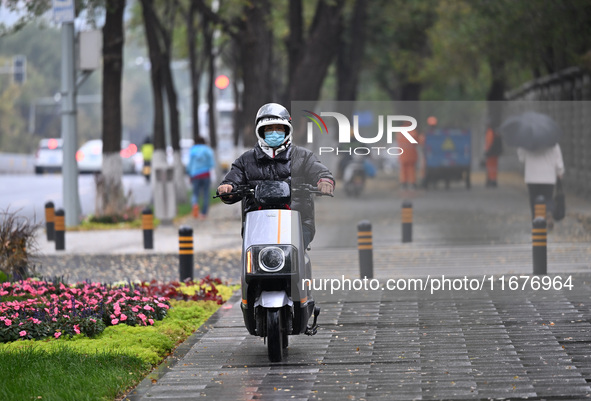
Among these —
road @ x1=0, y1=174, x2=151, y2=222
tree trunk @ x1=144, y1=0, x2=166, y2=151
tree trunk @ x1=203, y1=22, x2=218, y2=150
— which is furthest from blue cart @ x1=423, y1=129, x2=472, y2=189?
tree trunk @ x1=203, y1=22, x2=218, y2=150

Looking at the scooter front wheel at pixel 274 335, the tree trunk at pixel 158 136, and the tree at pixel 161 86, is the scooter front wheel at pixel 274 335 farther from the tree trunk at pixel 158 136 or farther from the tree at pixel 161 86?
the tree at pixel 161 86

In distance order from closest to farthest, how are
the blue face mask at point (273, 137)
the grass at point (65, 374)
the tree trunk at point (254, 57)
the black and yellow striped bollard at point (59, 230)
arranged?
the grass at point (65, 374) → the blue face mask at point (273, 137) → the black and yellow striped bollard at point (59, 230) → the tree trunk at point (254, 57)

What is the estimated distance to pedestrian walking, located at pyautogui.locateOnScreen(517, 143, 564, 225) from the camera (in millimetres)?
14148

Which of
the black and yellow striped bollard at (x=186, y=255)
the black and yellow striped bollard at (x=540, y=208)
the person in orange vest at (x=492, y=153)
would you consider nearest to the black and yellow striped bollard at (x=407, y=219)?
the person in orange vest at (x=492, y=153)

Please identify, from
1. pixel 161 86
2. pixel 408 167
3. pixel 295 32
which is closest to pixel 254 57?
pixel 295 32

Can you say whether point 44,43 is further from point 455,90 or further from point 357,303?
point 357,303

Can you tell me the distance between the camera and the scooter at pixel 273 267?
25.0 feet

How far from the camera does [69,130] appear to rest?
67.3 ft

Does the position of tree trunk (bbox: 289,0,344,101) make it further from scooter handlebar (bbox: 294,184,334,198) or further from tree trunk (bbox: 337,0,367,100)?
scooter handlebar (bbox: 294,184,334,198)

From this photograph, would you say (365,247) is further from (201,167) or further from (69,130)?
(201,167)

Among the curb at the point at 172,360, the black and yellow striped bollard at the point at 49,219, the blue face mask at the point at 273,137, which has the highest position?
the blue face mask at the point at 273,137

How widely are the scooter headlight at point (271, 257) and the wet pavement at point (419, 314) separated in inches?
28.5

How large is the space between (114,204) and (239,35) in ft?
16.8

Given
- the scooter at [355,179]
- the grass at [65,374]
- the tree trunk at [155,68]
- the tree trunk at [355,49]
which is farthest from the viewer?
the tree trunk at [355,49]
